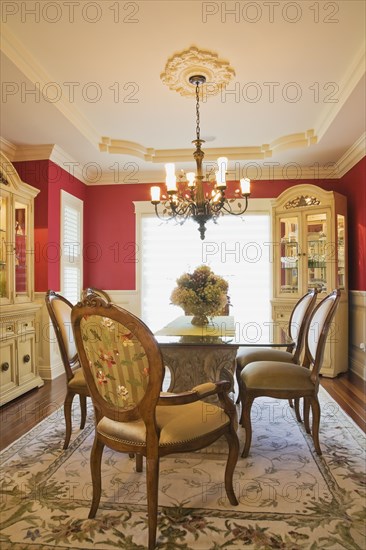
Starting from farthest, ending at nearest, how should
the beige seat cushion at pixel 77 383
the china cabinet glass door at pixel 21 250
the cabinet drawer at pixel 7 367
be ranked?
the china cabinet glass door at pixel 21 250, the cabinet drawer at pixel 7 367, the beige seat cushion at pixel 77 383

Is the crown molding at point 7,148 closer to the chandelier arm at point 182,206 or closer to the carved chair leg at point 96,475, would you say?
the chandelier arm at point 182,206

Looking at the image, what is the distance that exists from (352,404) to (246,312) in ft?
6.82

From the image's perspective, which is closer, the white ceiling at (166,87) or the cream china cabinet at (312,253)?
the white ceiling at (166,87)

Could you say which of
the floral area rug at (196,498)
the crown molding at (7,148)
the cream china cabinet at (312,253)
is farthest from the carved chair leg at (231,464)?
the crown molding at (7,148)

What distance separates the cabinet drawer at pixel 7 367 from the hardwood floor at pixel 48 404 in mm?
168

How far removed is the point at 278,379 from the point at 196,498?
2.83 feet

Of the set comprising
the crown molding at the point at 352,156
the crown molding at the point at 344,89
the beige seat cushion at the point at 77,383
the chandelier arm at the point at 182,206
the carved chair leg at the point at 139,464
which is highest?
the crown molding at the point at 344,89

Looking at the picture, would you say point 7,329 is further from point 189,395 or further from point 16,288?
point 189,395

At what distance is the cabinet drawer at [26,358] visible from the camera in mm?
3539

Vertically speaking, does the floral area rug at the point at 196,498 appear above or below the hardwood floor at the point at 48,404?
above

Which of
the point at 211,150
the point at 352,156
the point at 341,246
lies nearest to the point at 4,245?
the point at 211,150

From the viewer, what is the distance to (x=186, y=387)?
2.39 m

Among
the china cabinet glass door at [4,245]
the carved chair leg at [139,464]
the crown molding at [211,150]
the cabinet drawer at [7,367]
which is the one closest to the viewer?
the carved chair leg at [139,464]

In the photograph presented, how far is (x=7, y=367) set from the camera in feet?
11.0
